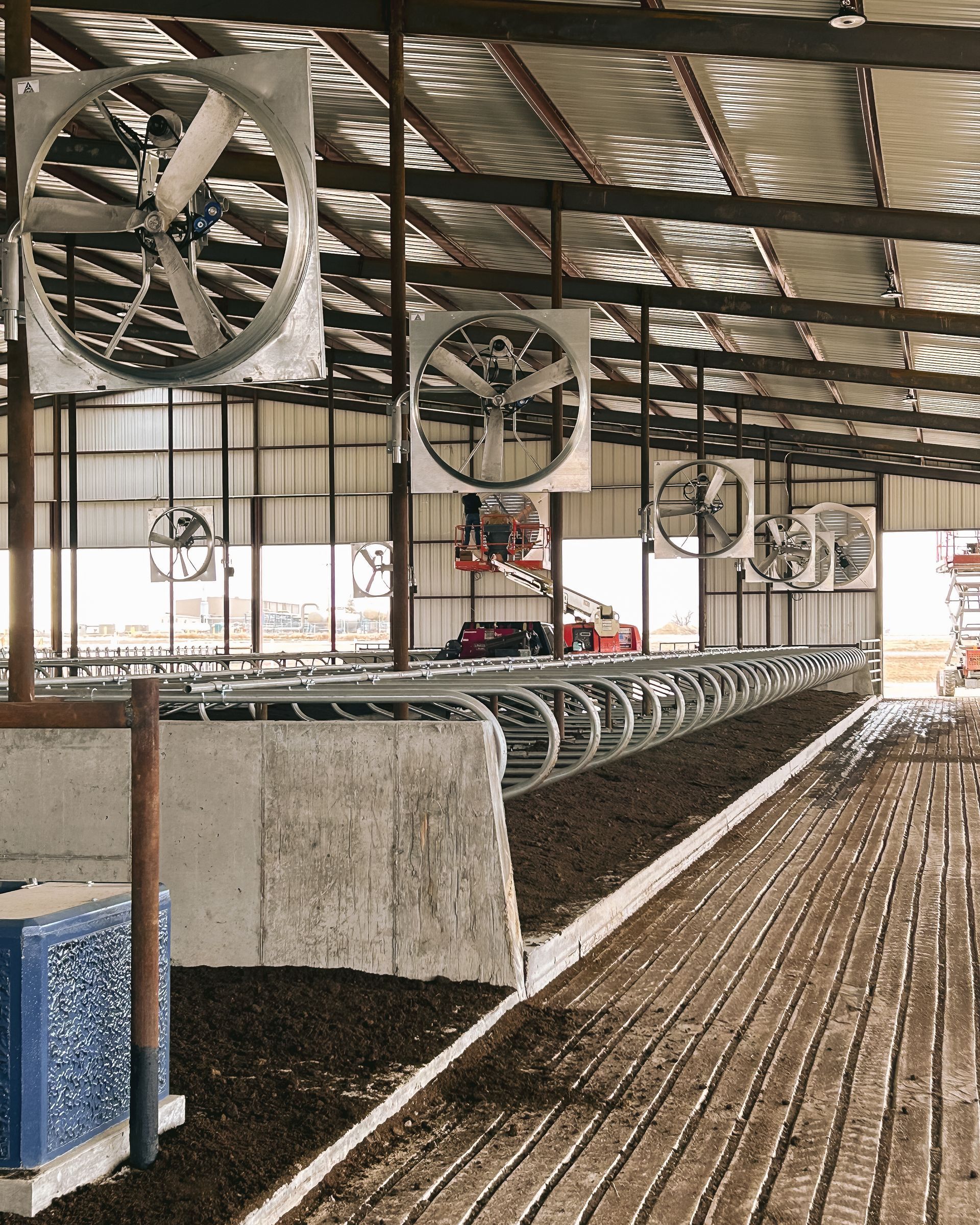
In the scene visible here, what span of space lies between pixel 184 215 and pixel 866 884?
17.8 ft

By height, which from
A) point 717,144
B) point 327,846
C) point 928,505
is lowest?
point 327,846

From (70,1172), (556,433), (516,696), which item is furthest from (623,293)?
(70,1172)

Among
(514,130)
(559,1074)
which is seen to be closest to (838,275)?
(514,130)

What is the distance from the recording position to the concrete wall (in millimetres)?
4719

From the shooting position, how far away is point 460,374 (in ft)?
34.4

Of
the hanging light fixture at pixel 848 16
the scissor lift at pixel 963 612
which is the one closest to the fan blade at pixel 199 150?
the hanging light fixture at pixel 848 16

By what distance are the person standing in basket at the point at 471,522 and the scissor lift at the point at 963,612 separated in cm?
1291

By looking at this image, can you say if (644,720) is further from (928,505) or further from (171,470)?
(928,505)

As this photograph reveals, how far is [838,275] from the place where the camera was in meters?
14.9

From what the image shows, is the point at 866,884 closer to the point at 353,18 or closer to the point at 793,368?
the point at 353,18

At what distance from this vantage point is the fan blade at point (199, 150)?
202 inches

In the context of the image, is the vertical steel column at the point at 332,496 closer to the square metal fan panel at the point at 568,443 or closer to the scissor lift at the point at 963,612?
the square metal fan panel at the point at 568,443

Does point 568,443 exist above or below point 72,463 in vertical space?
below

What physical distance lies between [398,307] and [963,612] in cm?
2576
